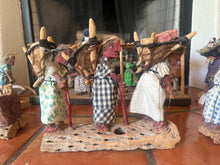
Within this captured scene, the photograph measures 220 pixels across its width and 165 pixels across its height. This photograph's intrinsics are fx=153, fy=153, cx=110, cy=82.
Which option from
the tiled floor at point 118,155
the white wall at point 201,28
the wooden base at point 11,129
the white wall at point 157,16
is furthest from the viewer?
the white wall at point 157,16

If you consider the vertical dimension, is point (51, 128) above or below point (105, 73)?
below

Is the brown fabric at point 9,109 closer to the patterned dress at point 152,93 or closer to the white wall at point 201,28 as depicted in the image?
the patterned dress at point 152,93

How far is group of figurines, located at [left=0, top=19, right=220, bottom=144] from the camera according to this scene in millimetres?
870

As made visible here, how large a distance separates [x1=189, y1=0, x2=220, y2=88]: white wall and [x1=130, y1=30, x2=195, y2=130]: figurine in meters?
1.03

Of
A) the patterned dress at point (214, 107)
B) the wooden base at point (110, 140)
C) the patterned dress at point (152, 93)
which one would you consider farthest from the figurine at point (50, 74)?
the patterned dress at point (214, 107)

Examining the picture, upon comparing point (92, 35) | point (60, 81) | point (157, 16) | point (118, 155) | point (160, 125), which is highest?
point (157, 16)

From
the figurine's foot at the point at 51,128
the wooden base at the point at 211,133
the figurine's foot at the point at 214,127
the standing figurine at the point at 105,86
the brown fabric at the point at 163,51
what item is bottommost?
the wooden base at the point at 211,133

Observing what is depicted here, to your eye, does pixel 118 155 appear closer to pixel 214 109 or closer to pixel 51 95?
pixel 51 95

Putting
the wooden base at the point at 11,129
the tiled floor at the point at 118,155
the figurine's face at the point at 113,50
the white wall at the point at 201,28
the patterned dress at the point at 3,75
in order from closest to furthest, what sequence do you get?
the tiled floor at the point at 118,155, the figurine's face at the point at 113,50, the wooden base at the point at 11,129, the patterned dress at the point at 3,75, the white wall at the point at 201,28

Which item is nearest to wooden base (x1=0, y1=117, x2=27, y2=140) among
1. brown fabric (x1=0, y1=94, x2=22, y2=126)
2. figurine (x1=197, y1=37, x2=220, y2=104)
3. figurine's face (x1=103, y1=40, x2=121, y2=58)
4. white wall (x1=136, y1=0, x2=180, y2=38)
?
brown fabric (x1=0, y1=94, x2=22, y2=126)

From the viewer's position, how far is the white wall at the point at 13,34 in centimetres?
164

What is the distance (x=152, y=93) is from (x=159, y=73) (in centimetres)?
13

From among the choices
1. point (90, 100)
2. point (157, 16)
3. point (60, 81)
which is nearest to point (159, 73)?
point (60, 81)

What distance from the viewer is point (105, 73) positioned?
880mm
